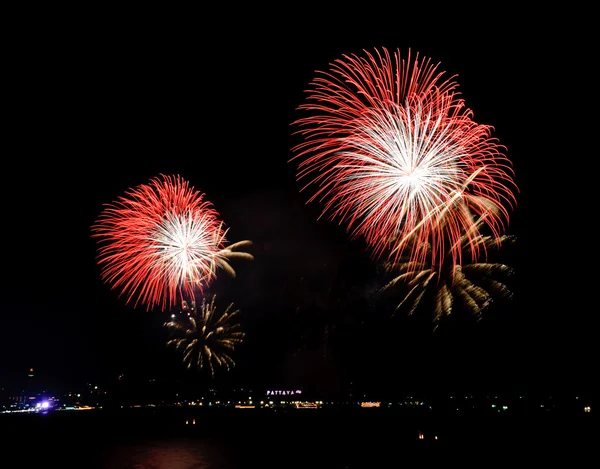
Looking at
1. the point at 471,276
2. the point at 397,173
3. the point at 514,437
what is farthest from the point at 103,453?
the point at 471,276

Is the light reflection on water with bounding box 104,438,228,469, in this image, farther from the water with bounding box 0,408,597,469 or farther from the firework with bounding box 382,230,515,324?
the firework with bounding box 382,230,515,324

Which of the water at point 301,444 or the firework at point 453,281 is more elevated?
the firework at point 453,281

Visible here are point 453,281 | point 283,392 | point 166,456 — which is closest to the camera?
point 166,456

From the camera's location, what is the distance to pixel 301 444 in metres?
33.3

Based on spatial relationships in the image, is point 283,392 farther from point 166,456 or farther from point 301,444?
point 166,456

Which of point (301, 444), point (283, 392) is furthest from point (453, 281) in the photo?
point (283, 392)

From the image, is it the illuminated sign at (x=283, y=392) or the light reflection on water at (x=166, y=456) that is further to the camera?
the illuminated sign at (x=283, y=392)

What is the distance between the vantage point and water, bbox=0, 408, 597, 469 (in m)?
26.1

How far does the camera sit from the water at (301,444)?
85.6 feet

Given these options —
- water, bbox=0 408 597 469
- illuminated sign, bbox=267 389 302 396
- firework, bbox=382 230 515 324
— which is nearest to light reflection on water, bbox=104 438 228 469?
water, bbox=0 408 597 469

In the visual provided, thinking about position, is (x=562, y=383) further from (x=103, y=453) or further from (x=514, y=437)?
(x=103, y=453)

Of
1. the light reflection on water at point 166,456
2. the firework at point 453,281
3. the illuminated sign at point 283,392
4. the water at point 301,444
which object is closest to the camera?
the light reflection on water at point 166,456

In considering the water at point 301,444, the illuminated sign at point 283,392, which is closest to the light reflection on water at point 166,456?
the water at point 301,444

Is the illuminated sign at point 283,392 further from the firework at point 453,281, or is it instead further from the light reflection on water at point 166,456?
the light reflection on water at point 166,456
